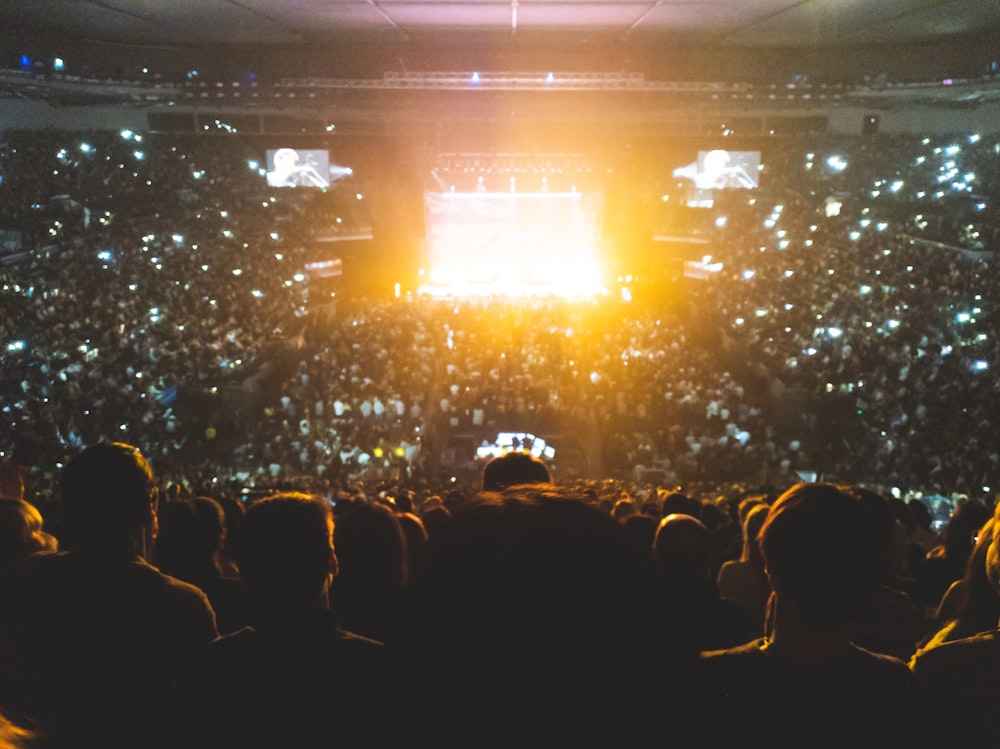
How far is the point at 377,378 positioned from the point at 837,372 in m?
9.52

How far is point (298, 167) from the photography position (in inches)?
798

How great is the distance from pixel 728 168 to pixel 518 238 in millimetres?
8536

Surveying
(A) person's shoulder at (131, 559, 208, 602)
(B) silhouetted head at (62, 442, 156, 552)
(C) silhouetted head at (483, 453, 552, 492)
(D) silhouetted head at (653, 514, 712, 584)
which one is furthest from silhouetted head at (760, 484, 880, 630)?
(B) silhouetted head at (62, 442, 156, 552)

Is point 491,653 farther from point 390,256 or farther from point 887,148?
point 390,256

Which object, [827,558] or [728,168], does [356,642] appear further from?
[728,168]

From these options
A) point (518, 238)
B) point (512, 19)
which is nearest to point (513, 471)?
point (512, 19)

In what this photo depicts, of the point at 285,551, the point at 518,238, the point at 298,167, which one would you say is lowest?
the point at 285,551

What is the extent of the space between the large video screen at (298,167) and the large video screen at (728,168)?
9904 mm

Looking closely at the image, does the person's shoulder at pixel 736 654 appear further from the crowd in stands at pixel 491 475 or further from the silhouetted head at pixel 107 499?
the silhouetted head at pixel 107 499

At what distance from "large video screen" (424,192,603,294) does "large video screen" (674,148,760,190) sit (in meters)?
6.37

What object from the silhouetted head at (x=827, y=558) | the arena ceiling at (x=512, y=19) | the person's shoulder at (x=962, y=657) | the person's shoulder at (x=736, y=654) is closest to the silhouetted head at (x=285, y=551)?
the person's shoulder at (x=736, y=654)

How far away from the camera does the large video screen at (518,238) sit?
25875mm

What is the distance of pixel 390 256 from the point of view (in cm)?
2745

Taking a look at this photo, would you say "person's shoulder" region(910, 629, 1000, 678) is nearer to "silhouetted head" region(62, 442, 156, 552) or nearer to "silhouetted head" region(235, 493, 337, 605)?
"silhouetted head" region(235, 493, 337, 605)
